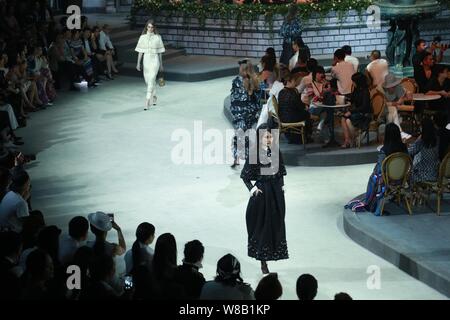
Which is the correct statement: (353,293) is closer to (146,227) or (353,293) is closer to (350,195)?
(146,227)

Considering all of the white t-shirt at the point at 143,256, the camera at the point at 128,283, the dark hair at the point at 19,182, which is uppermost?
the dark hair at the point at 19,182

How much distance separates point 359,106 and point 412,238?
4040mm

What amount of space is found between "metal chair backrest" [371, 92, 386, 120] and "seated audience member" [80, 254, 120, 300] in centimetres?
768

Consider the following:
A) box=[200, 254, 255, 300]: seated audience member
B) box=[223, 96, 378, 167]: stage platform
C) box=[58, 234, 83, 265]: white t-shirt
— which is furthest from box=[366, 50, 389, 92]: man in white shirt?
box=[200, 254, 255, 300]: seated audience member

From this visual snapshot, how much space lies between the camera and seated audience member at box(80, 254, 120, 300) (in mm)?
9070

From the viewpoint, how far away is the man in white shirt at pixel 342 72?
57.1ft

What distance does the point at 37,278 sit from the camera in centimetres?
934

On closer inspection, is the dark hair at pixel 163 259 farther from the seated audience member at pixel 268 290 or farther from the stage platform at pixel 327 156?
the stage platform at pixel 327 156

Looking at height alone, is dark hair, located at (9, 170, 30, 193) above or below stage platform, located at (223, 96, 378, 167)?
above

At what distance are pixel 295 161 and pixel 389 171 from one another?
3.27 metres

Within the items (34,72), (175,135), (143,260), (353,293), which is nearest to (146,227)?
(143,260)

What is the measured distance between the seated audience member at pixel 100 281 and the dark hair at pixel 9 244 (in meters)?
0.85

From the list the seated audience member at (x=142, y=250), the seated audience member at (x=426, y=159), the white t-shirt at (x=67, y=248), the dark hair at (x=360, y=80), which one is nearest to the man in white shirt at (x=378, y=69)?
the dark hair at (x=360, y=80)

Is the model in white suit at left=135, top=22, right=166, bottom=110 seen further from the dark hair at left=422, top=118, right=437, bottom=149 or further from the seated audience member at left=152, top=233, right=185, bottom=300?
the seated audience member at left=152, top=233, right=185, bottom=300
